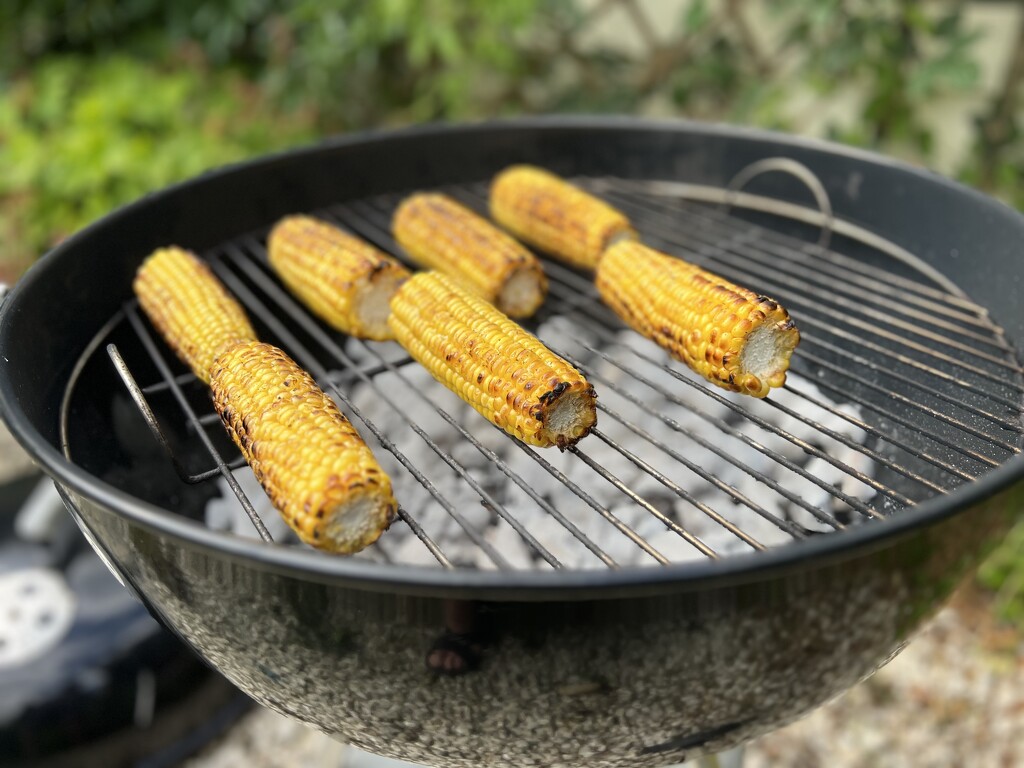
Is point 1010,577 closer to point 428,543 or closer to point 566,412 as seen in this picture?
point 566,412

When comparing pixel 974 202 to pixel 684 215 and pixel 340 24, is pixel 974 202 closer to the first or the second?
pixel 684 215

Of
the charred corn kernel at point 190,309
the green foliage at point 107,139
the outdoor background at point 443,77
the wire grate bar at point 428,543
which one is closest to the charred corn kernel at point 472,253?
the charred corn kernel at point 190,309

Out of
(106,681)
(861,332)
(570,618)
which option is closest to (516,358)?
(570,618)

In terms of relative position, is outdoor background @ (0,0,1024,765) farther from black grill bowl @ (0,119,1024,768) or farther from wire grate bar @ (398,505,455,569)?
wire grate bar @ (398,505,455,569)

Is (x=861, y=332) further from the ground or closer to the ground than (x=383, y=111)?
closer to the ground

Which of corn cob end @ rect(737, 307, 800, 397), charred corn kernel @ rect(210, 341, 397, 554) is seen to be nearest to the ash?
corn cob end @ rect(737, 307, 800, 397)
